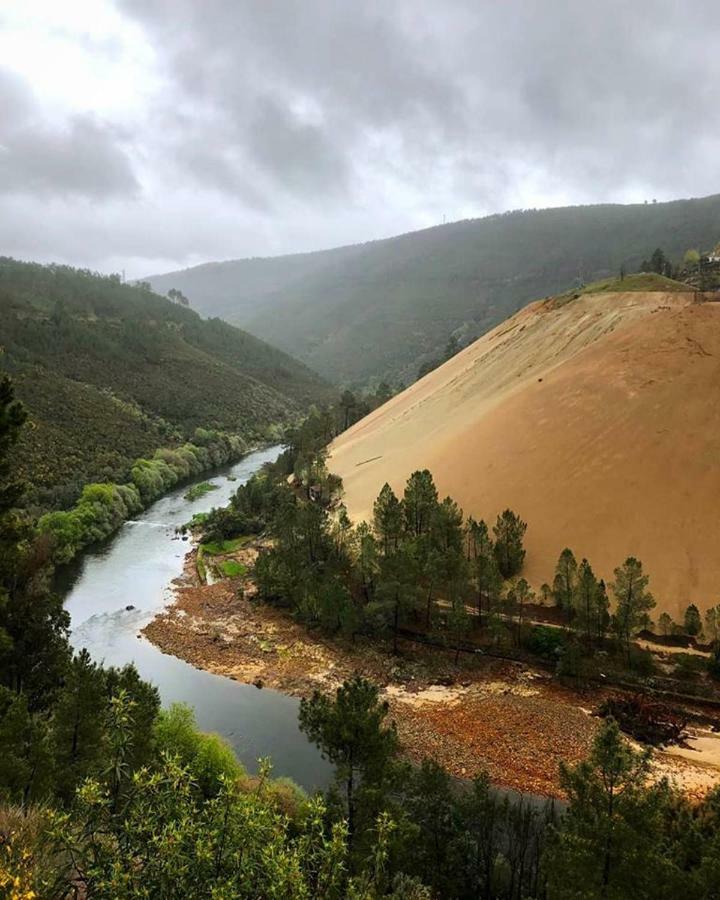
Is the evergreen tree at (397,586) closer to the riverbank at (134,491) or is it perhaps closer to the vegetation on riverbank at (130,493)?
the vegetation on riverbank at (130,493)

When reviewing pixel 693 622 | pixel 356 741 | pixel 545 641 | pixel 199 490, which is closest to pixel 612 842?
pixel 356 741

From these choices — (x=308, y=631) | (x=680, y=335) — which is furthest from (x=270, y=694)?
(x=680, y=335)

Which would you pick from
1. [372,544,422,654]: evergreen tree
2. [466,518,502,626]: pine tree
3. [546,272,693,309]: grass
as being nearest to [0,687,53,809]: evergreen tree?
[372,544,422,654]: evergreen tree

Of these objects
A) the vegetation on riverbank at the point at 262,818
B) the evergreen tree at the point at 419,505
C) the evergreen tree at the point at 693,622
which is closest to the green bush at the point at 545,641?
the evergreen tree at the point at 693,622

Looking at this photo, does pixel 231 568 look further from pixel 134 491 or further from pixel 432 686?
pixel 134 491

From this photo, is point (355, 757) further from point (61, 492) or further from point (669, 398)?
point (61, 492)
